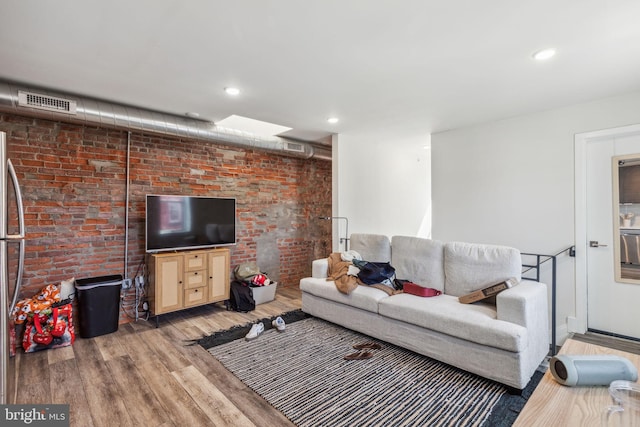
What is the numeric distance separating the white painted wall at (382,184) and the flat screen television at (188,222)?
153 centimetres

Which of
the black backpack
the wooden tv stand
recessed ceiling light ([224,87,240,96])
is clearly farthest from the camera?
the black backpack

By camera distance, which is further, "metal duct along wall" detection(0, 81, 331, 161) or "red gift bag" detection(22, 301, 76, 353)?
"red gift bag" detection(22, 301, 76, 353)

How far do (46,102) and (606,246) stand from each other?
5.41 m

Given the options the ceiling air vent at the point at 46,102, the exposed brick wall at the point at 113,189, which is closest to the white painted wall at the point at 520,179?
the exposed brick wall at the point at 113,189

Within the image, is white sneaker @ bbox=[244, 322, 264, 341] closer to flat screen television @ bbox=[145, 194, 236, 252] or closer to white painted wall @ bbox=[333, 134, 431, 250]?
flat screen television @ bbox=[145, 194, 236, 252]

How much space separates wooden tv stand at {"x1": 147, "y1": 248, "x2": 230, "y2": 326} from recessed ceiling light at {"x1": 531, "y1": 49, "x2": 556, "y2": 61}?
3.66 m

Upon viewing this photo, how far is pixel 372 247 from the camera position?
3742mm

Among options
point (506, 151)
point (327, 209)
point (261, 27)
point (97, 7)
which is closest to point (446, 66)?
point (261, 27)

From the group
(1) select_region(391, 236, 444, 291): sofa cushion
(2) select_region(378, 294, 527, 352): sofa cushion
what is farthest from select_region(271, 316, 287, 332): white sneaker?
(1) select_region(391, 236, 444, 291): sofa cushion

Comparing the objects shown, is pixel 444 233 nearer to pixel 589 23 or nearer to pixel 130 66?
pixel 589 23

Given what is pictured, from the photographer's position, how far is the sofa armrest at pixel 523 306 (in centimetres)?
220

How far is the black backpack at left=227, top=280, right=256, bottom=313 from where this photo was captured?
3902mm

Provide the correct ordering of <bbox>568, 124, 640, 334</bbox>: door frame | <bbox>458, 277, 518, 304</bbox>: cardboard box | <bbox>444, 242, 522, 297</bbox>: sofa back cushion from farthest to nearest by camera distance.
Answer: <bbox>568, 124, 640, 334</bbox>: door frame
<bbox>444, 242, 522, 297</bbox>: sofa back cushion
<bbox>458, 277, 518, 304</bbox>: cardboard box

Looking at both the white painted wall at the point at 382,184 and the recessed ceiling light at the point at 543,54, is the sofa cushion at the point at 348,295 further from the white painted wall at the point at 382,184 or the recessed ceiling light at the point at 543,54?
the recessed ceiling light at the point at 543,54
